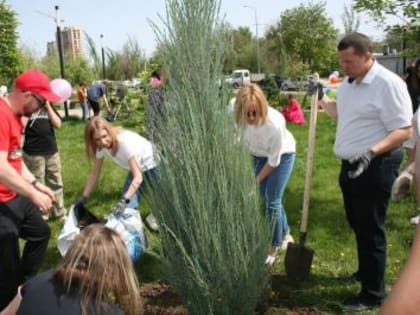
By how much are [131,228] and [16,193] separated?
989 mm

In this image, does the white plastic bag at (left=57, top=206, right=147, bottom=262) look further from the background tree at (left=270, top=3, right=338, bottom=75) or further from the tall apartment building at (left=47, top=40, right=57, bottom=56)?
the tall apartment building at (left=47, top=40, right=57, bottom=56)

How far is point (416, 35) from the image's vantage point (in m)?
5.65

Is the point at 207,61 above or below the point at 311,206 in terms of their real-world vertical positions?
above

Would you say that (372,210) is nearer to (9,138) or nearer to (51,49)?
(9,138)

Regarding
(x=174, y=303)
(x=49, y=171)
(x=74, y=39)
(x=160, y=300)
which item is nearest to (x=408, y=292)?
(x=174, y=303)

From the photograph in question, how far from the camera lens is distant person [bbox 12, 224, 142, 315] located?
81.1 inches

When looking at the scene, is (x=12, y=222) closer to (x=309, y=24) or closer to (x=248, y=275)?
(x=248, y=275)

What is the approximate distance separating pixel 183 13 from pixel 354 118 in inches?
58.0

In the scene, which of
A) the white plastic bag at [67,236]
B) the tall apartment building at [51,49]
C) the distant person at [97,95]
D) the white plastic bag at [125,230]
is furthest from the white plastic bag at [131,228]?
the tall apartment building at [51,49]

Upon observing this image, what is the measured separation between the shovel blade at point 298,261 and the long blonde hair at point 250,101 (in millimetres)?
1074

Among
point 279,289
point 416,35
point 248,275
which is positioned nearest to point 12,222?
point 248,275

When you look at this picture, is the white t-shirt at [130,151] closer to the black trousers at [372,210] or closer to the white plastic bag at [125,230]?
the white plastic bag at [125,230]

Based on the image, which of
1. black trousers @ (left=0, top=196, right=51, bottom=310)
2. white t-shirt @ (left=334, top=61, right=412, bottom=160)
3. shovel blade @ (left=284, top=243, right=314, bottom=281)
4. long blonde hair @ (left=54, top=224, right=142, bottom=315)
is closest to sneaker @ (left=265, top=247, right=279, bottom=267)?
shovel blade @ (left=284, top=243, right=314, bottom=281)

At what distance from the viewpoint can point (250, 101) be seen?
3602mm
